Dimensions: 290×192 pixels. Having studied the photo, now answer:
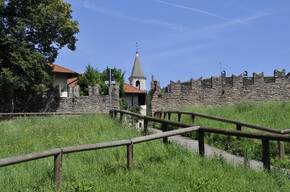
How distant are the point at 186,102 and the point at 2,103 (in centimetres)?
1714

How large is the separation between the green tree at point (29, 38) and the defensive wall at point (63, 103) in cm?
237

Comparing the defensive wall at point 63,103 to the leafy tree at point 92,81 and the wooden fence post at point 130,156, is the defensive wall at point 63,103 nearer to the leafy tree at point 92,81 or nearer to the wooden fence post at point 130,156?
the leafy tree at point 92,81

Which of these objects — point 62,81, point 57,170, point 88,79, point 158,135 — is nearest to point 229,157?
point 158,135

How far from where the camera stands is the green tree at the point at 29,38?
67.3ft

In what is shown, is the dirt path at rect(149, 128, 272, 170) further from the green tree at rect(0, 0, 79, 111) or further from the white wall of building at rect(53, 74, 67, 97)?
A: the white wall of building at rect(53, 74, 67, 97)

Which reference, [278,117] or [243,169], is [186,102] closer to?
[278,117]

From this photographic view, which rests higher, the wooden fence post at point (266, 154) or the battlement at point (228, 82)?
the battlement at point (228, 82)

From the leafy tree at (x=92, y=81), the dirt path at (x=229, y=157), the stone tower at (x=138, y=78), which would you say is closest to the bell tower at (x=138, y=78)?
the stone tower at (x=138, y=78)

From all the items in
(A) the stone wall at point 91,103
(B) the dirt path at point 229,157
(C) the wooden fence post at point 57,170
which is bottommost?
(B) the dirt path at point 229,157

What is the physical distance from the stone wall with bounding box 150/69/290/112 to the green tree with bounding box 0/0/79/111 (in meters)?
9.68

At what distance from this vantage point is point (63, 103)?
25281mm

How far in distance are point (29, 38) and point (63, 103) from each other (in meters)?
6.66

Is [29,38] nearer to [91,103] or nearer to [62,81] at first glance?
[91,103]

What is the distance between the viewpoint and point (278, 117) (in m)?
12.3
